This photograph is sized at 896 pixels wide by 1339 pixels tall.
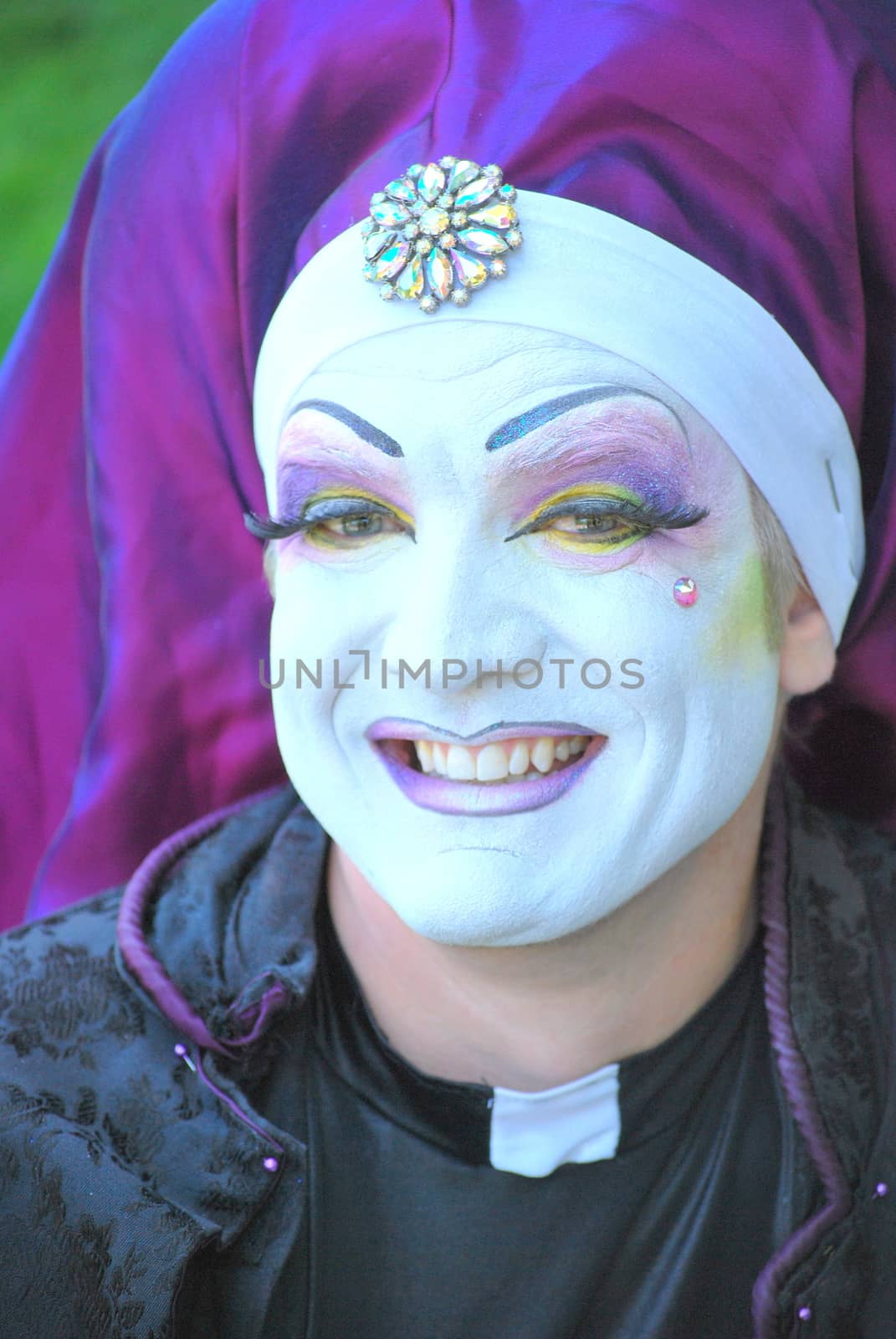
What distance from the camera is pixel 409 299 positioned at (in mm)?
1745

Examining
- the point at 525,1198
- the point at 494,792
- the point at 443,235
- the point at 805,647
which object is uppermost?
the point at 443,235

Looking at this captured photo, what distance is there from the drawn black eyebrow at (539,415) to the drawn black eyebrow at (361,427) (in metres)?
0.12

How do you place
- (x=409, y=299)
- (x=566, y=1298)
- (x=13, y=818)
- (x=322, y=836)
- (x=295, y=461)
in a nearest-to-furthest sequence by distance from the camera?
(x=409, y=299)
(x=295, y=461)
(x=566, y=1298)
(x=322, y=836)
(x=13, y=818)

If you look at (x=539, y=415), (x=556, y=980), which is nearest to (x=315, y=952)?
(x=556, y=980)

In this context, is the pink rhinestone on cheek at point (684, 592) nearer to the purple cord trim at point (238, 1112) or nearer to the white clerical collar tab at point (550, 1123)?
the white clerical collar tab at point (550, 1123)

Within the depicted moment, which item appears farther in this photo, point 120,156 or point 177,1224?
point 120,156

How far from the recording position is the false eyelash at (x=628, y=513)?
1.76 meters

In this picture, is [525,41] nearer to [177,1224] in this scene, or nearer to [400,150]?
[400,150]

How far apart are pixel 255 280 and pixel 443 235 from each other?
410 millimetres

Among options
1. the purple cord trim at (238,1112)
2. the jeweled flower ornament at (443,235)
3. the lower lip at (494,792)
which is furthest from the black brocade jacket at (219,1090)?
the jeweled flower ornament at (443,235)

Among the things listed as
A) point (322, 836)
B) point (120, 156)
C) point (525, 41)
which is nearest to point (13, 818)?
point (322, 836)

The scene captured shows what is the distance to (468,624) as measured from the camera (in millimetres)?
1715

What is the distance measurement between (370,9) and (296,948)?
1.25 metres

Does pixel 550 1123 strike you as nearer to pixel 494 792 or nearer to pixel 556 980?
pixel 556 980
